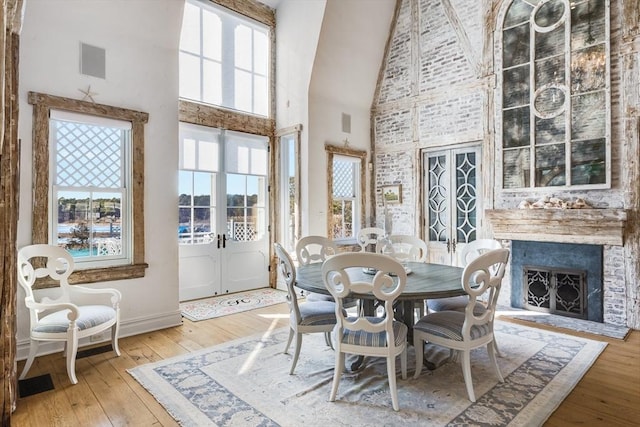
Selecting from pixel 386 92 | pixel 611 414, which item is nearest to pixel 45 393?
pixel 611 414

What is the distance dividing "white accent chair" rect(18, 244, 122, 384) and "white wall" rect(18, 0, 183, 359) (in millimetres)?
233

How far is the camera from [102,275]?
3787mm

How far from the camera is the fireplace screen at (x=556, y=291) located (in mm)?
4461

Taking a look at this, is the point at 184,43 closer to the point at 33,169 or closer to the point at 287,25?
the point at 287,25

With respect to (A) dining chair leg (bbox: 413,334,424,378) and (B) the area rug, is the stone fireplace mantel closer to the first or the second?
(B) the area rug

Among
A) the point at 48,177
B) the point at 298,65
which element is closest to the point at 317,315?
the point at 48,177

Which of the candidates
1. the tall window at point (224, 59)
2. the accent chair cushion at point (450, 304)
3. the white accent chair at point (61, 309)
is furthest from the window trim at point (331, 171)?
the white accent chair at point (61, 309)

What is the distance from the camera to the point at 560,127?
4609 mm

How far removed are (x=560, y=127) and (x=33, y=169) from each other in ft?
19.3

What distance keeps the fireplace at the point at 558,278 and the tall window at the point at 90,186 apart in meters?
4.94

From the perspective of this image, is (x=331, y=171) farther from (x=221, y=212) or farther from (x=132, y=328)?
(x=132, y=328)

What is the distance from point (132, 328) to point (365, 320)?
9.16 ft

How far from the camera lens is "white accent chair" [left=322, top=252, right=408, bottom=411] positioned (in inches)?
90.7

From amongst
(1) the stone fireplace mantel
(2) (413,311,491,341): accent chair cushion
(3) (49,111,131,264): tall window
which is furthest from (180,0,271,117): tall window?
(2) (413,311,491,341): accent chair cushion
